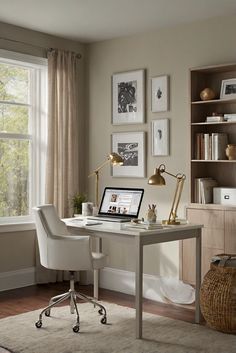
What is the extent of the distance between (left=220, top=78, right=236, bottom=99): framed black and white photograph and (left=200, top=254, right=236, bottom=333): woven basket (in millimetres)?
1454

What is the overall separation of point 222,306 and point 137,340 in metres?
0.70

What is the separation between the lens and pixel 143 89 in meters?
5.45

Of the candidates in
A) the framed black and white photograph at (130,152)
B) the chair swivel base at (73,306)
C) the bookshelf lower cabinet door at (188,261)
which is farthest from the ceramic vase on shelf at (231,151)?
the chair swivel base at (73,306)

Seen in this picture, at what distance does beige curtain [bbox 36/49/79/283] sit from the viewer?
5652 millimetres

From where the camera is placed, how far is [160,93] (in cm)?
530

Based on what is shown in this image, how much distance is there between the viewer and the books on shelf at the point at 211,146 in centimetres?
471

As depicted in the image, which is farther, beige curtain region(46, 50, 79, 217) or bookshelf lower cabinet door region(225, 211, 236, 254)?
beige curtain region(46, 50, 79, 217)

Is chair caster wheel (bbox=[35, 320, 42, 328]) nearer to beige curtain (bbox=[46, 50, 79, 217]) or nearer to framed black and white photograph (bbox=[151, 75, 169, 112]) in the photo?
beige curtain (bbox=[46, 50, 79, 217])

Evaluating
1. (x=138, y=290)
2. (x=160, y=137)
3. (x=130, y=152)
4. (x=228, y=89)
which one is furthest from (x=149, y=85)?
(x=138, y=290)

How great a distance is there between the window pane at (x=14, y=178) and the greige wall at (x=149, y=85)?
0.77 metres

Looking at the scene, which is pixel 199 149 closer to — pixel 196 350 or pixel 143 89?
pixel 143 89

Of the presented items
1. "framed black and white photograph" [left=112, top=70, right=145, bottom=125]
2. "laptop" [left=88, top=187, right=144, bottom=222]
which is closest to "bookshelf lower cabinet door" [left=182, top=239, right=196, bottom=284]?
"laptop" [left=88, top=187, right=144, bottom=222]

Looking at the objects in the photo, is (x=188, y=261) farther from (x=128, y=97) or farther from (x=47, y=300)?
(x=128, y=97)

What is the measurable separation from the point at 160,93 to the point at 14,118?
61.5 inches
